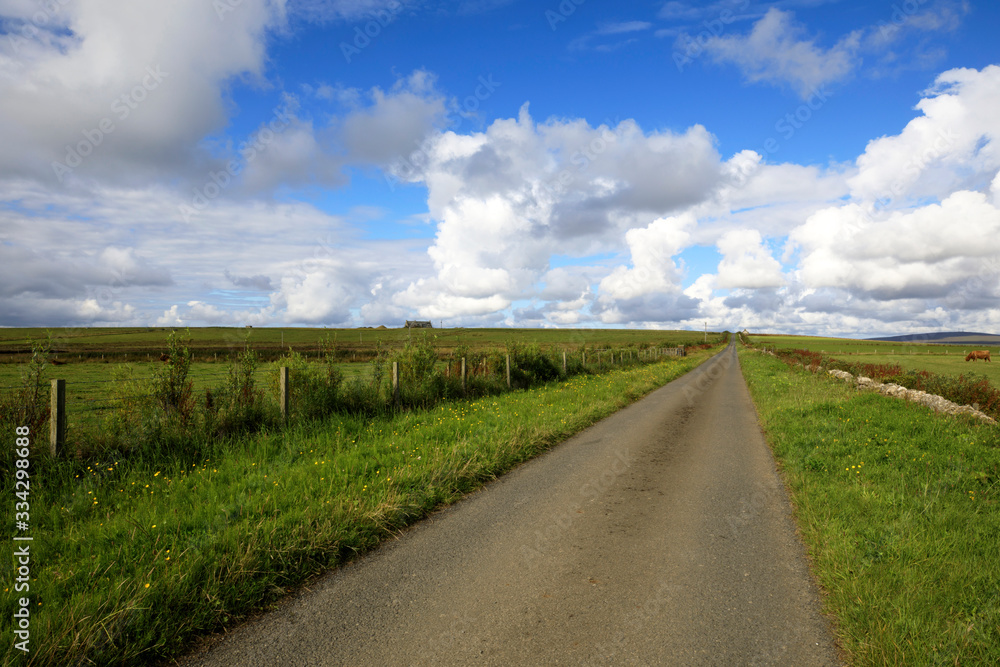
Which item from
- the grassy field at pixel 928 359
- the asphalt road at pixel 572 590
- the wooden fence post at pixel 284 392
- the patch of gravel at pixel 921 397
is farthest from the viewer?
the grassy field at pixel 928 359

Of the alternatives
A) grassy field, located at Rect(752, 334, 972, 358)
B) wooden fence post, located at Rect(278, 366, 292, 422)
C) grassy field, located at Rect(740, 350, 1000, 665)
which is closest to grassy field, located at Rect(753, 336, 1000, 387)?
grassy field, located at Rect(752, 334, 972, 358)

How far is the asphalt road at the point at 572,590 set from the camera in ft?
10.9

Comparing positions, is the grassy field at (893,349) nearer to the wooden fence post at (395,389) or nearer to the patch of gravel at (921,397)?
the patch of gravel at (921,397)

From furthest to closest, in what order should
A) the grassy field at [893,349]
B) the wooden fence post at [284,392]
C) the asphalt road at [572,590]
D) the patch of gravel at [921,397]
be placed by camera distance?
the grassy field at [893,349] < the patch of gravel at [921,397] < the wooden fence post at [284,392] < the asphalt road at [572,590]

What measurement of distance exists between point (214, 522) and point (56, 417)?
337 centimetres

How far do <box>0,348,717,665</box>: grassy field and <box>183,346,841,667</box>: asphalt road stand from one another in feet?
1.08

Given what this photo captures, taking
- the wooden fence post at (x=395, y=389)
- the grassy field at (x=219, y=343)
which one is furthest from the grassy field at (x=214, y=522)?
the wooden fence post at (x=395, y=389)

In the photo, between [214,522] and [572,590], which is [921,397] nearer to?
[572,590]

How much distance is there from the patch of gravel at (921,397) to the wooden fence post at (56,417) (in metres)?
18.7

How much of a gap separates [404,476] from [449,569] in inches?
87.8

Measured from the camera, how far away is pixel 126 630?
3.32 m

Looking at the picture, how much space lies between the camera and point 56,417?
250 inches

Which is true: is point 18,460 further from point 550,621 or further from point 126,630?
point 550,621

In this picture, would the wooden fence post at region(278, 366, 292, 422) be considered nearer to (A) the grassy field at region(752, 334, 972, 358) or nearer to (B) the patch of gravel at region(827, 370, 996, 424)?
(B) the patch of gravel at region(827, 370, 996, 424)
